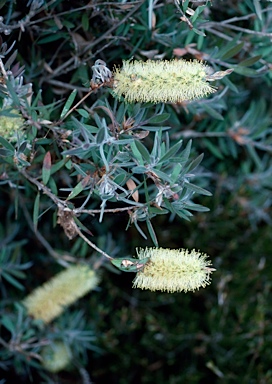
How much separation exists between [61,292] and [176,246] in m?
0.67

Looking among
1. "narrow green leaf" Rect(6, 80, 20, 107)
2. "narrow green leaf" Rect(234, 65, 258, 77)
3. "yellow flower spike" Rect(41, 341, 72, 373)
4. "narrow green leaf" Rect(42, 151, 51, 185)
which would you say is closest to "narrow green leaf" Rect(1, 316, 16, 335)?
"yellow flower spike" Rect(41, 341, 72, 373)

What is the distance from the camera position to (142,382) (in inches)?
77.5

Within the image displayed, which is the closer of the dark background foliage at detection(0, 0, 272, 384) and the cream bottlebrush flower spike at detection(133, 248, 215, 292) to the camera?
the cream bottlebrush flower spike at detection(133, 248, 215, 292)

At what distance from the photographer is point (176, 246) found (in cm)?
206

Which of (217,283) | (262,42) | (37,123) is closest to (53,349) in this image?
(217,283)

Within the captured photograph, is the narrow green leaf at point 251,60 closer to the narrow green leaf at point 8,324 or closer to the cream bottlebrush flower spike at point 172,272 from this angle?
the cream bottlebrush flower spike at point 172,272

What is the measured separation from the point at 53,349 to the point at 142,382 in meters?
0.44

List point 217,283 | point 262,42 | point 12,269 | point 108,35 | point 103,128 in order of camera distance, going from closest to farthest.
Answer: point 103,128
point 108,35
point 262,42
point 12,269
point 217,283

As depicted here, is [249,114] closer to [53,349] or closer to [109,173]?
[109,173]

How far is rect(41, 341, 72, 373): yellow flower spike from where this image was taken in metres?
1.71

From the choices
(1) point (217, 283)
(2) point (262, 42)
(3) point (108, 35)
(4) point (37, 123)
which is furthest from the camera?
(1) point (217, 283)

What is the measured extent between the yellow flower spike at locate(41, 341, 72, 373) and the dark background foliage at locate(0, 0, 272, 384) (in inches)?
1.5

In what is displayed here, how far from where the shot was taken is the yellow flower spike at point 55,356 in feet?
5.59

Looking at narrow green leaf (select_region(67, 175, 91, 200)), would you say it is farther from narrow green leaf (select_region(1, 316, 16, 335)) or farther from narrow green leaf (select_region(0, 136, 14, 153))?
narrow green leaf (select_region(1, 316, 16, 335))
